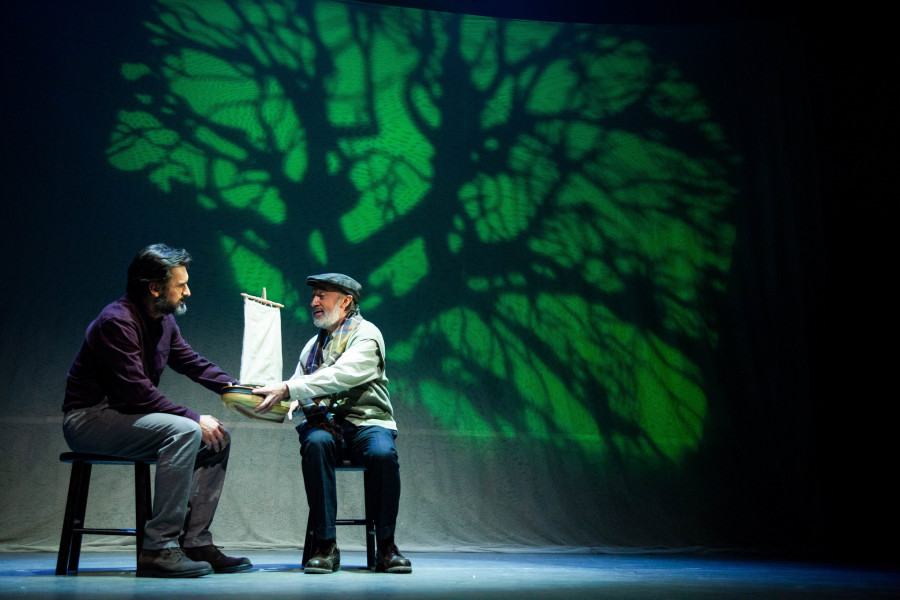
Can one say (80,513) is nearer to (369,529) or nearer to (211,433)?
(211,433)

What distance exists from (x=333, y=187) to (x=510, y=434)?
1.65 metres

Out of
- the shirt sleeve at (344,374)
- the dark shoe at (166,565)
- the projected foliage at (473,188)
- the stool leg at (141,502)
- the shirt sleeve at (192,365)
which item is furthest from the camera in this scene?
the projected foliage at (473,188)

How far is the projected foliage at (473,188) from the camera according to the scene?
4.56m

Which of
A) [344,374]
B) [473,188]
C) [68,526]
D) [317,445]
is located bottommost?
[68,526]

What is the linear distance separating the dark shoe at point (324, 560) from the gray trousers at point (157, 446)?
0.45m

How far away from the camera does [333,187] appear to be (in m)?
4.65

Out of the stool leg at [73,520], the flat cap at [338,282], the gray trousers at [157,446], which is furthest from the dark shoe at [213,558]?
the flat cap at [338,282]

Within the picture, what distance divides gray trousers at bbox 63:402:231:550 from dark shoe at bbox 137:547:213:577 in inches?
0.9

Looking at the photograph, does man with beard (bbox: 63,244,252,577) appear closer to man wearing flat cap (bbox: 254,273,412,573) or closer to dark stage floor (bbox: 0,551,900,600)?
dark stage floor (bbox: 0,551,900,600)

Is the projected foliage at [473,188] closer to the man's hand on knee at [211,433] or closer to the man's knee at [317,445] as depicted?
the man's knee at [317,445]

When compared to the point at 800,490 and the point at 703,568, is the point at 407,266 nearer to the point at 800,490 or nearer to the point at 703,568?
the point at 703,568

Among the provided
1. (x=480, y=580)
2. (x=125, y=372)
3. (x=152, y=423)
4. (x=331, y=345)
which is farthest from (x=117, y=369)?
(x=480, y=580)

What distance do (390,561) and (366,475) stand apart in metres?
0.31

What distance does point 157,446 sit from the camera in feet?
9.01
